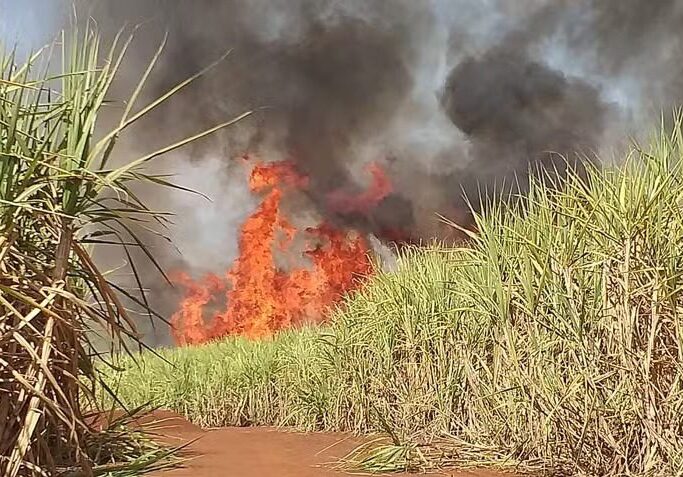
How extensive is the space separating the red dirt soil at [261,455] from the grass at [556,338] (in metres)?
0.32

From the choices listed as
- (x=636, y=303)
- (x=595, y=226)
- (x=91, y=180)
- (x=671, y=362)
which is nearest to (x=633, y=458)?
(x=671, y=362)

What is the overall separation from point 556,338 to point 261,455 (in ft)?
5.94

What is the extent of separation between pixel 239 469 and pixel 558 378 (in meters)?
1.51

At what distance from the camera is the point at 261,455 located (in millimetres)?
3807

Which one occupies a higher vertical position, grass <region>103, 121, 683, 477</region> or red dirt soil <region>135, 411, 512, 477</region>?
grass <region>103, 121, 683, 477</region>

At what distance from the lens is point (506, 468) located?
3172 mm

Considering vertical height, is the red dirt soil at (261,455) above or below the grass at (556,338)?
below

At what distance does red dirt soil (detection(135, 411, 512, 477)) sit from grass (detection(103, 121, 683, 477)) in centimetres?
32

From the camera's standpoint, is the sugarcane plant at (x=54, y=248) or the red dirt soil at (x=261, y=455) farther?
the red dirt soil at (x=261, y=455)

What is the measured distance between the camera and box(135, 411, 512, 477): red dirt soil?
2902 millimetres

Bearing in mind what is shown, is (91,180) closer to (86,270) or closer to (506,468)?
(86,270)

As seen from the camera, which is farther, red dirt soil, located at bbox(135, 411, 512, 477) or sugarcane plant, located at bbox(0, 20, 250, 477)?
red dirt soil, located at bbox(135, 411, 512, 477)

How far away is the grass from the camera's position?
2.59 m

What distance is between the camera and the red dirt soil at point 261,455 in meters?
2.90
